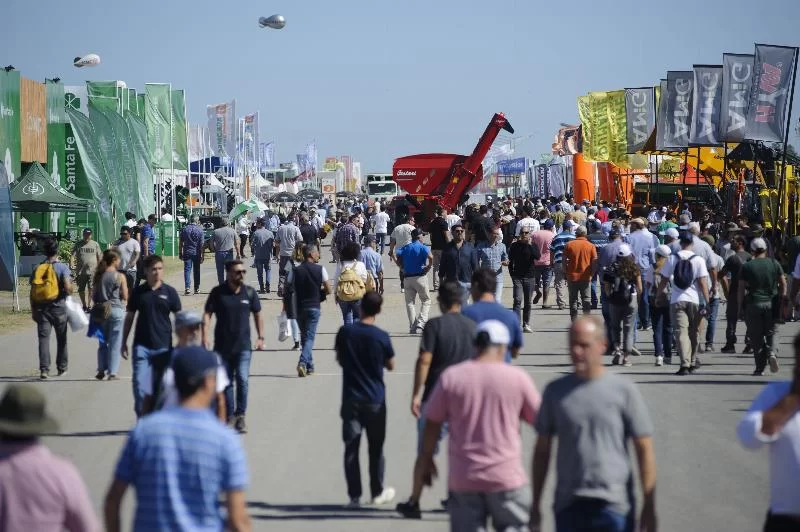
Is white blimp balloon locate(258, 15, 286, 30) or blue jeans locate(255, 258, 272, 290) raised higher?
white blimp balloon locate(258, 15, 286, 30)

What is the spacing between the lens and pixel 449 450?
6.64 metres

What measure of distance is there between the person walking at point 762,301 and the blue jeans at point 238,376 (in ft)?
22.0

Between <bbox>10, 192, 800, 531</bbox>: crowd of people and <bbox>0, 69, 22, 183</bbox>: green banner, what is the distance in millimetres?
21268

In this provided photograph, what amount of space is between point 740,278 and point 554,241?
7170 mm

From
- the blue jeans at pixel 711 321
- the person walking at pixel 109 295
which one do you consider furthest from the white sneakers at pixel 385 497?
the blue jeans at pixel 711 321

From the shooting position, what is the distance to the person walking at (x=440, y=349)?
8539 mm

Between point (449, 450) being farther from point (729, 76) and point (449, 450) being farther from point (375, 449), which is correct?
point (729, 76)

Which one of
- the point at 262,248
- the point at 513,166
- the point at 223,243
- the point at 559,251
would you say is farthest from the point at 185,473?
the point at 513,166

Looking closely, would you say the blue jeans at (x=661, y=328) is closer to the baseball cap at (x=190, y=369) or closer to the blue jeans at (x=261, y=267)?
the baseball cap at (x=190, y=369)

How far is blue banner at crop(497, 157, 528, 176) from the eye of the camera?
86.5 metres

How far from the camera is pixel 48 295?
51.4ft

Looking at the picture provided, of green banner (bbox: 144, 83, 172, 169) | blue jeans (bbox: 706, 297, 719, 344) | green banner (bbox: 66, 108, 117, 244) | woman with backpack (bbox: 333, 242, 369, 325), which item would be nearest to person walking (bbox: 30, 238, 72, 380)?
woman with backpack (bbox: 333, 242, 369, 325)

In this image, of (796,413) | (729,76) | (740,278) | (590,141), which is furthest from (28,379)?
(590,141)

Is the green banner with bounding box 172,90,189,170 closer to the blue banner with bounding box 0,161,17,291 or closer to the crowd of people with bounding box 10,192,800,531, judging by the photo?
the blue banner with bounding box 0,161,17,291
